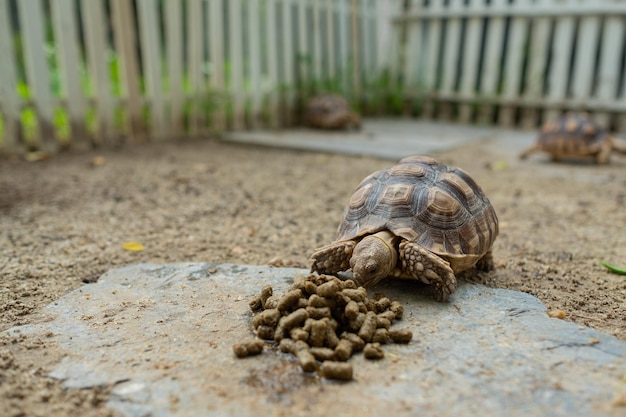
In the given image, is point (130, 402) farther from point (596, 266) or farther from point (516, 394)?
point (596, 266)

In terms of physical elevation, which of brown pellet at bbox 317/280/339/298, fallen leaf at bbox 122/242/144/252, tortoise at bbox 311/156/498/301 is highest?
tortoise at bbox 311/156/498/301

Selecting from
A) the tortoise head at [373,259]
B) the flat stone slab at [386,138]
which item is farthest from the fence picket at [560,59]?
the tortoise head at [373,259]

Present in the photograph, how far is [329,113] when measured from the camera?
23.3ft

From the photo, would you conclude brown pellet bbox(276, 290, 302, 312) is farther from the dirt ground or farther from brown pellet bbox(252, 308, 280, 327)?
the dirt ground

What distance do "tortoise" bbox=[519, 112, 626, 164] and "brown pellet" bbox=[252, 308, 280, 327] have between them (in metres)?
4.63

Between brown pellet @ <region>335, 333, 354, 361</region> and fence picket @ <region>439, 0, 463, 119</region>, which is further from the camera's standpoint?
fence picket @ <region>439, 0, 463, 119</region>

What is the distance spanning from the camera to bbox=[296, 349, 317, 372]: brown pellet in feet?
5.74

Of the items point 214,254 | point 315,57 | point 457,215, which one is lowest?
point 214,254

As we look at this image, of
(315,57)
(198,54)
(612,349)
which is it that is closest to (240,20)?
(198,54)

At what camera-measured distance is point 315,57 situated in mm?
7648

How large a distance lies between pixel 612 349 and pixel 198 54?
5.44m

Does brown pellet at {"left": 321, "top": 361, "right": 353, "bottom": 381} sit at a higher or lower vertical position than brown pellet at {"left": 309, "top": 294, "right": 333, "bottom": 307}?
lower

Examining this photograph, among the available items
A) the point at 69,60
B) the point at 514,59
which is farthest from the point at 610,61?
the point at 69,60

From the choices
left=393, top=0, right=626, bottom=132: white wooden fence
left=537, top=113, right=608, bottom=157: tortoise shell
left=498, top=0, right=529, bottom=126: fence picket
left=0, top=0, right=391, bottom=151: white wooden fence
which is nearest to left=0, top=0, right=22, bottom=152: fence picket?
left=0, top=0, right=391, bottom=151: white wooden fence
